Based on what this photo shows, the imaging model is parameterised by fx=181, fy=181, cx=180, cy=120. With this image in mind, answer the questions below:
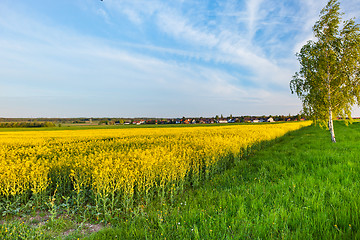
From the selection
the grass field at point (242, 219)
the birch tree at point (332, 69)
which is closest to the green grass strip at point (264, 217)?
the grass field at point (242, 219)

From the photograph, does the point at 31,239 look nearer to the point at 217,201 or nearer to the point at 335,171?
the point at 217,201

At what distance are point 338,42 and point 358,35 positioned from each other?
1324 millimetres

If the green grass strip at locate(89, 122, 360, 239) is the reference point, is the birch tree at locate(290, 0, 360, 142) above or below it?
above

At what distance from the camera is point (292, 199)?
16.7 feet

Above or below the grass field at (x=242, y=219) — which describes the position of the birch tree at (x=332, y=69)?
above

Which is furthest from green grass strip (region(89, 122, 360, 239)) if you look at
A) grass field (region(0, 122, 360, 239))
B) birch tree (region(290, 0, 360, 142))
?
birch tree (region(290, 0, 360, 142))

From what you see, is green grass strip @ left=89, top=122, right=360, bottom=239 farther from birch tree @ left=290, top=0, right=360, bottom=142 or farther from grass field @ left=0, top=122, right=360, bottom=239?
birch tree @ left=290, top=0, right=360, bottom=142

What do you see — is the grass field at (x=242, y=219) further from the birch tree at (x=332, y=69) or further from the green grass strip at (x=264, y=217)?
the birch tree at (x=332, y=69)

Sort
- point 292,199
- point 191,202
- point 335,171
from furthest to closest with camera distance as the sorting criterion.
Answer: point 335,171 < point 191,202 < point 292,199

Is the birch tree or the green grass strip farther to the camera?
the birch tree

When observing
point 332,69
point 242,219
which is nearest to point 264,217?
point 242,219

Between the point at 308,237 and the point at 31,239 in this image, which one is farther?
the point at 31,239

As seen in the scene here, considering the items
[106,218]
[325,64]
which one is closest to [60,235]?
[106,218]

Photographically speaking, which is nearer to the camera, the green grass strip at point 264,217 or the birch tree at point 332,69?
the green grass strip at point 264,217
